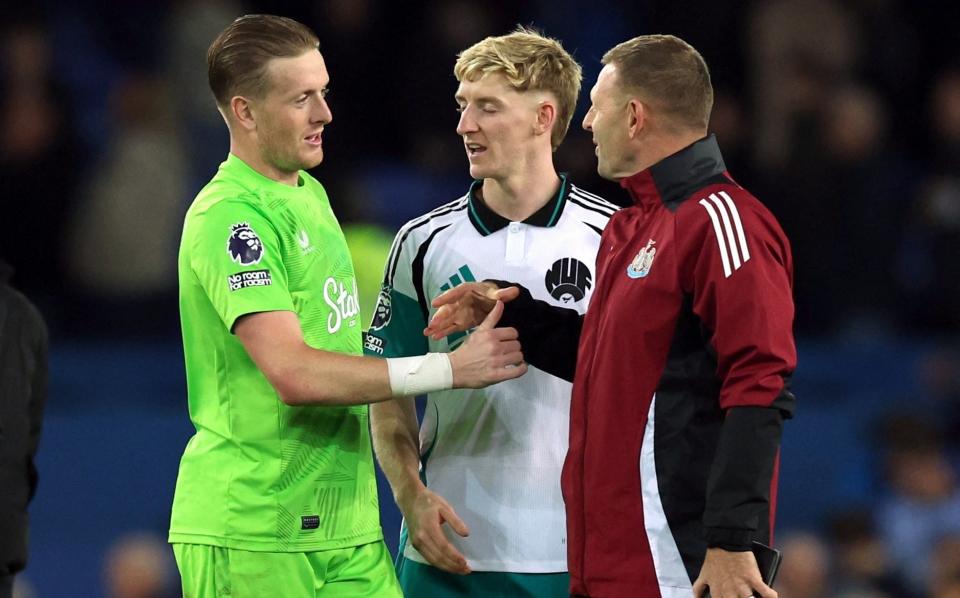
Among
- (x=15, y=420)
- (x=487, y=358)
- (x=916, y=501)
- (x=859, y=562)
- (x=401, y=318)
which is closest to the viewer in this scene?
(x=487, y=358)

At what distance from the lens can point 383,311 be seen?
4.81m

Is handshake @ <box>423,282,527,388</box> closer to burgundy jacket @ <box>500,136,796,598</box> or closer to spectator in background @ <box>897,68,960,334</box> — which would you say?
burgundy jacket @ <box>500,136,796,598</box>

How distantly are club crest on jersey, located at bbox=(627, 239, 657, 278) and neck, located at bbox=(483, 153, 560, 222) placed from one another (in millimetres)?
820

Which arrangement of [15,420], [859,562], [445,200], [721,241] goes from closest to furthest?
[721,241], [15,420], [859,562], [445,200]

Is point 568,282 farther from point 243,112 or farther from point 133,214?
point 133,214

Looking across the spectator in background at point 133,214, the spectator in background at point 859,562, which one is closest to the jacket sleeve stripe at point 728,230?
the spectator in background at point 859,562

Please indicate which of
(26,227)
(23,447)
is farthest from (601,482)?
(26,227)

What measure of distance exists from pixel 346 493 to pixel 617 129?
1.20m

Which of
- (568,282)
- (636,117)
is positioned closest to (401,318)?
(568,282)

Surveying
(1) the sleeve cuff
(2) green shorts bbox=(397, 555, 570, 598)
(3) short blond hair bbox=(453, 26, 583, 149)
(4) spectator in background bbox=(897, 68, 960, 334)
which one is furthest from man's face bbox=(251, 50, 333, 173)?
(4) spectator in background bbox=(897, 68, 960, 334)

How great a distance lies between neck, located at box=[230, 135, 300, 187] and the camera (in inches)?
169

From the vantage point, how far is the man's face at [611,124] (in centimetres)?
412

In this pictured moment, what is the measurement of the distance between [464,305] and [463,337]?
0.32 meters

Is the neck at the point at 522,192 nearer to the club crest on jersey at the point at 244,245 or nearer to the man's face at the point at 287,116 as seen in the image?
the man's face at the point at 287,116
